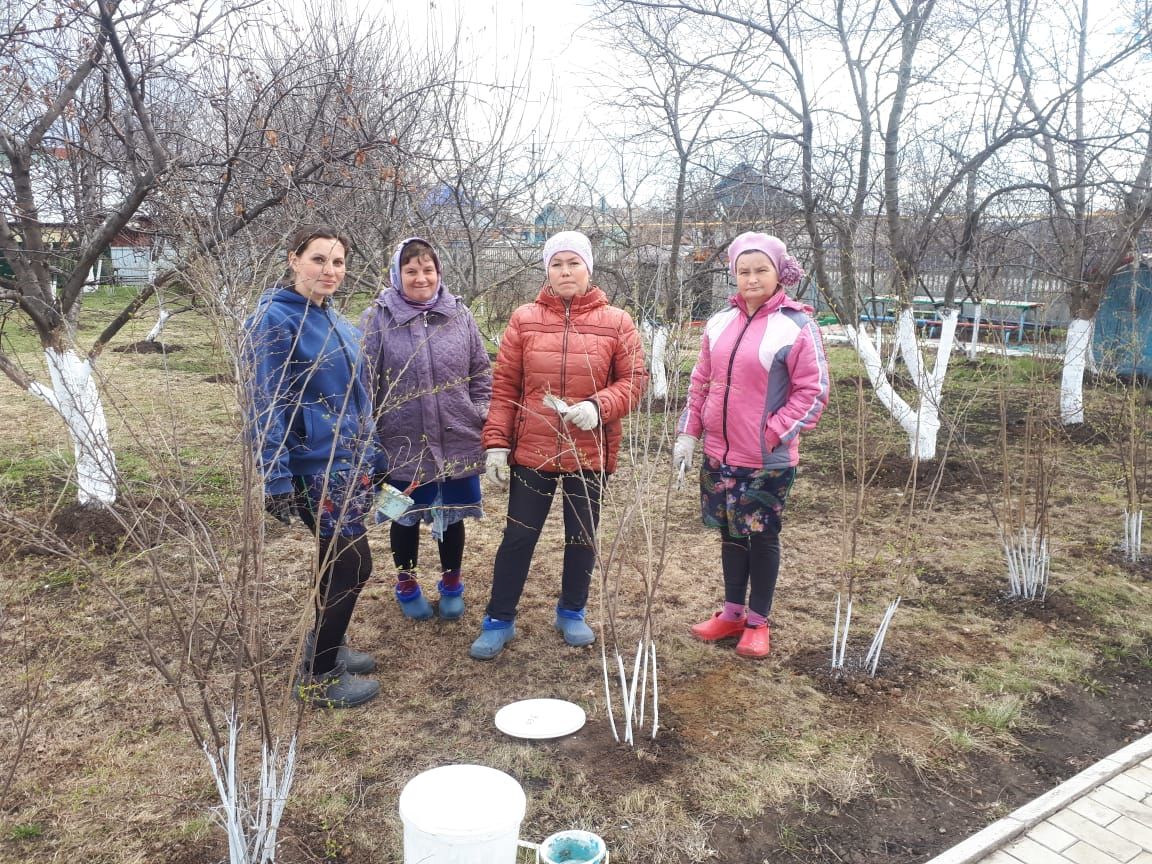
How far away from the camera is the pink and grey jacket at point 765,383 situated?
2938 millimetres

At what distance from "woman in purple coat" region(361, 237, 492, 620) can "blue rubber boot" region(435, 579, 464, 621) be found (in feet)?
1.36

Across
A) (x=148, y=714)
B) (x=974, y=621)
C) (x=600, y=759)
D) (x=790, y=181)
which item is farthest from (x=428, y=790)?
(x=790, y=181)

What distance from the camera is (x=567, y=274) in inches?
118

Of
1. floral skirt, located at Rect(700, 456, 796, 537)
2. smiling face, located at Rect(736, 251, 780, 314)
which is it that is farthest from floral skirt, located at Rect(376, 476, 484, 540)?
smiling face, located at Rect(736, 251, 780, 314)

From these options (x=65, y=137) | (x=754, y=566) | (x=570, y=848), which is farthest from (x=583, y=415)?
(x=65, y=137)

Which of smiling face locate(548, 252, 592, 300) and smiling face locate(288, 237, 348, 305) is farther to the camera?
smiling face locate(548, 252, 592, 300)

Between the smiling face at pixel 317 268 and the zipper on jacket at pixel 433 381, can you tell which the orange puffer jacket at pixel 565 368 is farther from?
the smiling face at pixel 317 268

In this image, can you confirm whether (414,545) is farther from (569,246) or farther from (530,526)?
(569,246)

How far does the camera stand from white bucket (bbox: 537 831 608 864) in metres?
2.00

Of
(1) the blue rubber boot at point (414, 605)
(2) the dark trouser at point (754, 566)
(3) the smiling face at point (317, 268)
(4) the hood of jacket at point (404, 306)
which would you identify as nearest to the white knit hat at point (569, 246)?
(4) the hood of jacket at point (404, 306)

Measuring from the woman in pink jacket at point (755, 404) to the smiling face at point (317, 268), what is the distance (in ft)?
4.78

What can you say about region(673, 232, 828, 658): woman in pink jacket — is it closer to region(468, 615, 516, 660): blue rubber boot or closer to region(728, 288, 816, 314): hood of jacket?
region(728, 288, 816, 314): hood of jacket

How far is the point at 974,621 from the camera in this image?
3707 millimetres

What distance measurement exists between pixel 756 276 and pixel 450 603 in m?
1.95
